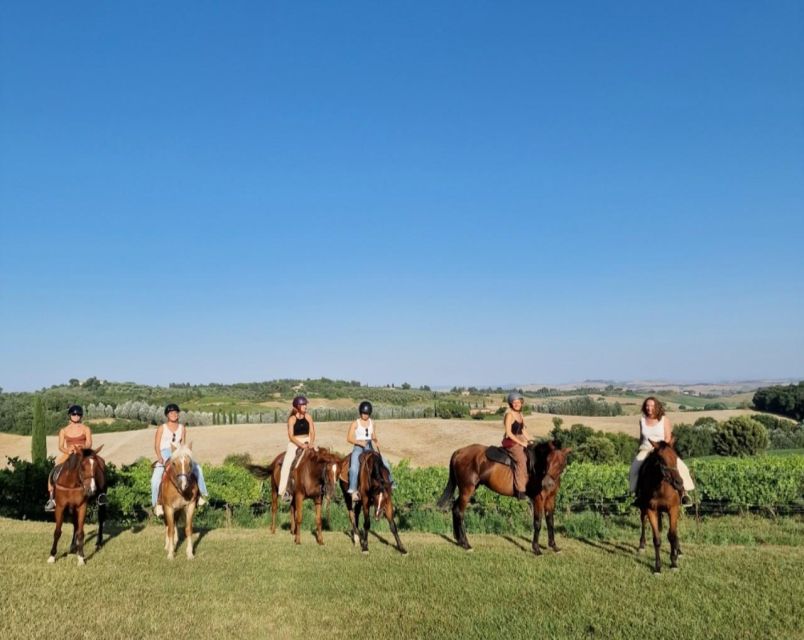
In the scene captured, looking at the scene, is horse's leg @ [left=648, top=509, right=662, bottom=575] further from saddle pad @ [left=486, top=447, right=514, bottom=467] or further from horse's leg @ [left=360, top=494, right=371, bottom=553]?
horse's leg @ [left=360, top=494, right=371, bottom=553]

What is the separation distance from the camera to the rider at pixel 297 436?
12734mm

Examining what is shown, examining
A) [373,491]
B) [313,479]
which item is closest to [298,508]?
[313,479]

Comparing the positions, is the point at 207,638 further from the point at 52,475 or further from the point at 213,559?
the point at 52,475

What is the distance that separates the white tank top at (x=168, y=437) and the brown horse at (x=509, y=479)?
5265 mm

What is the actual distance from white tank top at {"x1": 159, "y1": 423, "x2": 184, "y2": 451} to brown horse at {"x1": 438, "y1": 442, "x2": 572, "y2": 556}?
17.3 ft

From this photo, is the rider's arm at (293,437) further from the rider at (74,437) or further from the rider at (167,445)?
the rider at (74,437)

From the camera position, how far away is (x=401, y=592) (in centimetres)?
845

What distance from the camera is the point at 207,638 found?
6.91 m

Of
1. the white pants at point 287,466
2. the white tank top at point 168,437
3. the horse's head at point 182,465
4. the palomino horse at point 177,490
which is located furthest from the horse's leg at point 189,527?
the white pants at point 287,466

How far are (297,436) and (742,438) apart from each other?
142 ft

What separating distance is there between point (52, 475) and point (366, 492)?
5.56 meters

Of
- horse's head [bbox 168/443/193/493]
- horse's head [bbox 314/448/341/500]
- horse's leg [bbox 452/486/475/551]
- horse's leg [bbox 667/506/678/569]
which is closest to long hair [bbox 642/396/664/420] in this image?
horse's leg [bbox 667/506/678/569]

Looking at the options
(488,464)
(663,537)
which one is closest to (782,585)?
(663,537)

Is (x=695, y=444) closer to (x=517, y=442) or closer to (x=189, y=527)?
(x=517, y=442)
